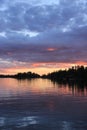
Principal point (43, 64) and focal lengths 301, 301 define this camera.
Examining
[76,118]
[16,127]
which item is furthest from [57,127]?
[76,118]

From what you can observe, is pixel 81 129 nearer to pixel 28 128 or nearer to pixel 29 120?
pixel 28 128

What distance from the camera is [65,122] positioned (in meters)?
25.6

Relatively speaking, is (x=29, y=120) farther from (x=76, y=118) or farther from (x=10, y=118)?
(x=76, y=118)

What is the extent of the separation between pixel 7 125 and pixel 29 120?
292 centimetres

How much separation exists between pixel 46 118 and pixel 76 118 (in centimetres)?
275

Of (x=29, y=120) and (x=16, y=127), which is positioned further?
(x=29, y=120)

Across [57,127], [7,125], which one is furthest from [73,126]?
[7,125]

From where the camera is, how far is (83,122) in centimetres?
2531

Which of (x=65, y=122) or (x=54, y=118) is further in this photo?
(x=54, y=118)

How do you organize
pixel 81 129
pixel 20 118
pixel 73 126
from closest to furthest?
pixel 81 129 → pixel 73 126 → pixel 20 118

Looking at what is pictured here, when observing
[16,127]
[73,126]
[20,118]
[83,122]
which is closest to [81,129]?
[73,126]

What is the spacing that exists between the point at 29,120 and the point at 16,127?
11.3 ft

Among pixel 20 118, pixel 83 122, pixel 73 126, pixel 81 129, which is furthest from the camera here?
pixel 20 118

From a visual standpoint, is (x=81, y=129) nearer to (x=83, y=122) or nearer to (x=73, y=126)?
(x=73, y=126)
